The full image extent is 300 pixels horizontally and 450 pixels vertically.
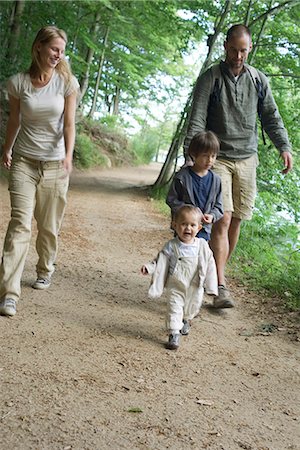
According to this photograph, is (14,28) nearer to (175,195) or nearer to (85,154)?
(85,154)

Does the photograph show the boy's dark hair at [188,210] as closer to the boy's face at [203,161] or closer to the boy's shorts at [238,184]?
the boy's face at [203,161]

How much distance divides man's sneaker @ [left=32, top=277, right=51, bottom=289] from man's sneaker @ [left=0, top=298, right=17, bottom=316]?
28.1 inches

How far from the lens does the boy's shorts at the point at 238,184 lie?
4.92 meters

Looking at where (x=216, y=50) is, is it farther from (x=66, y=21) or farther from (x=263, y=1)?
(x=66, y=21)

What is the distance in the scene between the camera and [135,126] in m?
30.5

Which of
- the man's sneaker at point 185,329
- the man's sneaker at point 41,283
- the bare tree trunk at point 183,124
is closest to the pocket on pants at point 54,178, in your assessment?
the man's sneaker at point 41,283

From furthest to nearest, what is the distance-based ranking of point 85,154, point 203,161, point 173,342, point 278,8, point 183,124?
point 85,154, point 183,124, point 278,8, point 203,161, point 173,342

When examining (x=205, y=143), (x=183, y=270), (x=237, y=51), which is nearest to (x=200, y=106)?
(x=237, y=51)

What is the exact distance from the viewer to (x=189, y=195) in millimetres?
4316

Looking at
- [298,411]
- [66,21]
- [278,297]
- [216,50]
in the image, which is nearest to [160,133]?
[66,21]

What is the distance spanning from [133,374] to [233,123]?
8.38 ft

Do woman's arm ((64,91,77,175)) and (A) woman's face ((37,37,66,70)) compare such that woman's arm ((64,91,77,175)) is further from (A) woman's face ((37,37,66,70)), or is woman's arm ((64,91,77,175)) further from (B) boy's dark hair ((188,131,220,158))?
(B) boy's dark hair ((188,131,220,158))

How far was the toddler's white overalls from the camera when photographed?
386cm

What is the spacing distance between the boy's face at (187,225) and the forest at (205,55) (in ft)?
5.62
